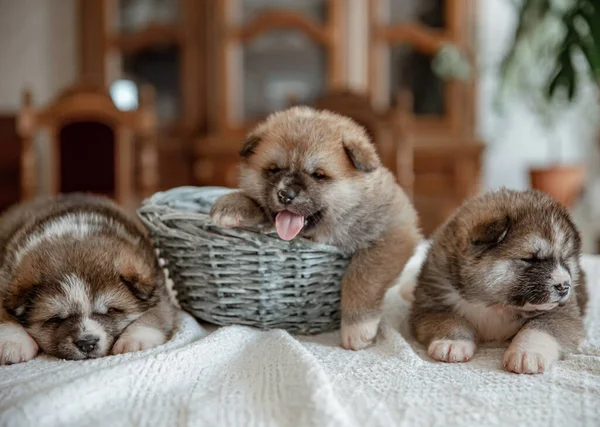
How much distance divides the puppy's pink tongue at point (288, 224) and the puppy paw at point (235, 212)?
7cm

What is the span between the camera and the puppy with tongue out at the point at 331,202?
132cm

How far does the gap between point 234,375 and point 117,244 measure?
0.48 meters

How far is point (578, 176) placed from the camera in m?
3.68

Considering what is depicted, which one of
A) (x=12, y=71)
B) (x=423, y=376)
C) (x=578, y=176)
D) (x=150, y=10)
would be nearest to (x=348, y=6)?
(x=150, y=10)

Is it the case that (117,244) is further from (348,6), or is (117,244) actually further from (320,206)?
(348,6)

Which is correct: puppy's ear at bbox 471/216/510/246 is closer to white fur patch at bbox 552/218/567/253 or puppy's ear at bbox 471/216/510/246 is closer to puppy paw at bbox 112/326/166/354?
white fur patch at bbox 552/218/567/253

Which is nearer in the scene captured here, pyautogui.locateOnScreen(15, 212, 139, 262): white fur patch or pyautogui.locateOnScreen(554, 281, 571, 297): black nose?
pyautogui.locateOnScreen(554, 281, 571, 297): black nose

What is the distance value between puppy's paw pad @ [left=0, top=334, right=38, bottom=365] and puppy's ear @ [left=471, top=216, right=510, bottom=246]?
0.97 m

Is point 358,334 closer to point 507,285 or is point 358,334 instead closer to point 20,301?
point 507,285

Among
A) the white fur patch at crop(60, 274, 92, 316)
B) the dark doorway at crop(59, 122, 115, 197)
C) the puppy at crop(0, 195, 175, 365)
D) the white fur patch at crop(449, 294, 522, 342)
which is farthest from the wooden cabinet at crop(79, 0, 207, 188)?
the white fur patch at crop(449, 294, 522, 342)

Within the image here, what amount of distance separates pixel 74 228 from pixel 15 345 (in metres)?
0.32

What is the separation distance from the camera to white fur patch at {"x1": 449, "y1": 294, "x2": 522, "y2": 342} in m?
1.36

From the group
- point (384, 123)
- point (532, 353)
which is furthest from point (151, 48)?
point (532, 353)

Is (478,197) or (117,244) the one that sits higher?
(478,197)
